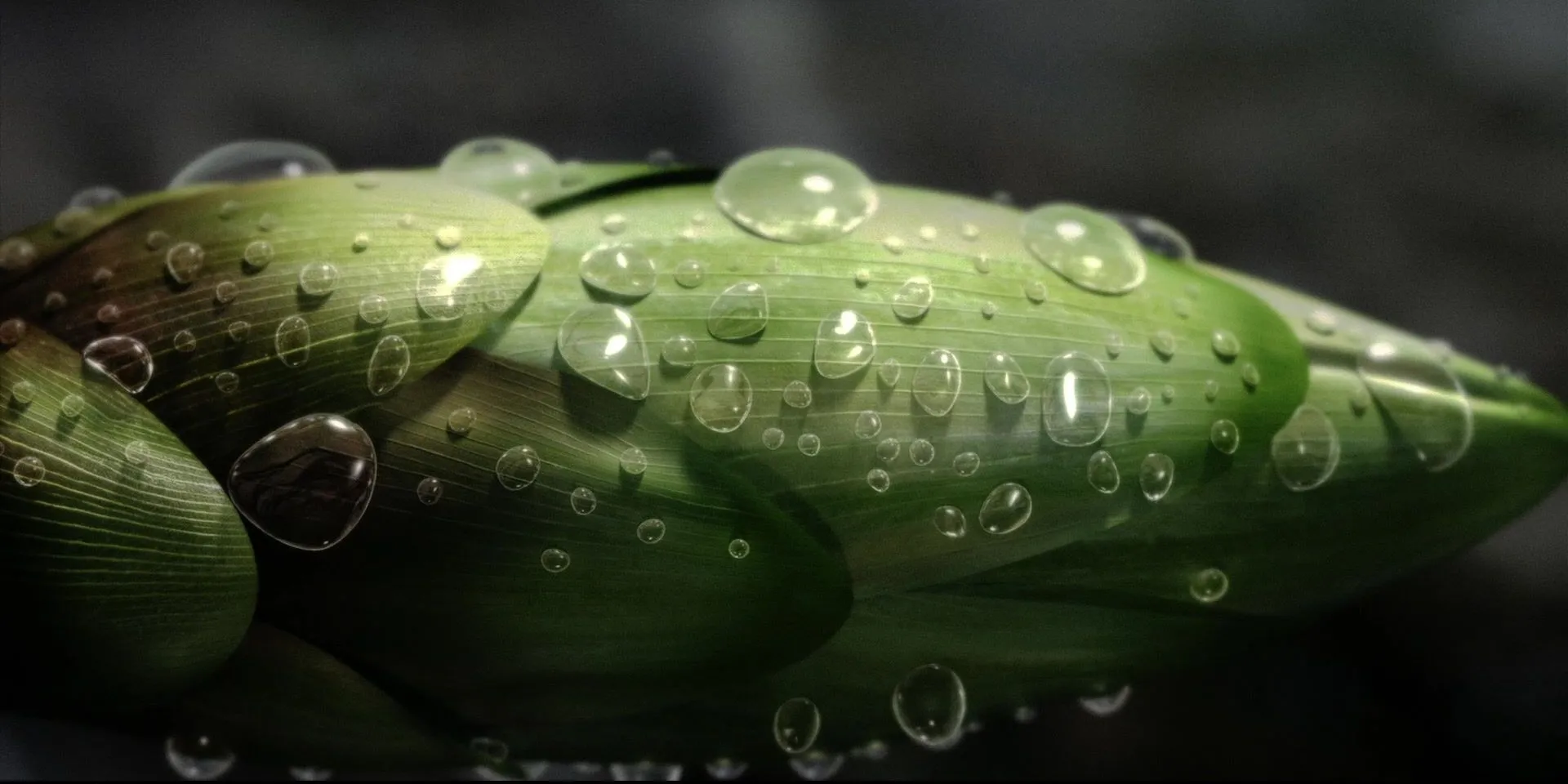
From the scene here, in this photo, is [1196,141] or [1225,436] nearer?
[1225,436]

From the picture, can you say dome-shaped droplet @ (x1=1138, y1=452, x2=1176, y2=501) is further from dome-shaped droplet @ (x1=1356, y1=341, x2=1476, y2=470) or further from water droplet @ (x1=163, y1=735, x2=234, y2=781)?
water droplet @ (x1=163, y1=735, x2=234, y2=781)

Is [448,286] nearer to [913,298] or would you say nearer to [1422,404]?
[913,298]

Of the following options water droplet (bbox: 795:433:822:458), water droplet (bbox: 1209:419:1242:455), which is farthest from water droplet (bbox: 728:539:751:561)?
water droplet (bbox: 1209:419:1242:455)

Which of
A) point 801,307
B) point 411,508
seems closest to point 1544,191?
point 801,307

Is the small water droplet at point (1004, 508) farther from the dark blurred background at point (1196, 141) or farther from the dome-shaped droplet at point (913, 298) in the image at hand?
the dark blurred background at point (1196, 141)

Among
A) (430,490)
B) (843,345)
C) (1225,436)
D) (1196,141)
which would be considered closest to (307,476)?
(430,490)

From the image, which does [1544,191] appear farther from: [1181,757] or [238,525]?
[238,525]

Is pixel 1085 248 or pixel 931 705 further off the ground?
pixel 1085 248
